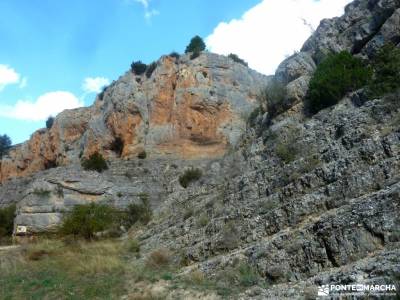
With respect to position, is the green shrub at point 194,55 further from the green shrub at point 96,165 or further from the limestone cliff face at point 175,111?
the green shrub at point 96,165

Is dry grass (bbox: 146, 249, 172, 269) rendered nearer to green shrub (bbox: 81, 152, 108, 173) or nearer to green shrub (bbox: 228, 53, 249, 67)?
green shrub (bbox: 81, 152, 108, 173)

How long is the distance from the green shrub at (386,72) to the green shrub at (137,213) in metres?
15.5

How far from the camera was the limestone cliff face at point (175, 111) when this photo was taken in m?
48.4

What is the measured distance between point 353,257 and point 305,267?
45.2 inches

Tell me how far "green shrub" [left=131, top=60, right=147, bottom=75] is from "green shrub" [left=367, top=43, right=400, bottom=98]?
3871 cm

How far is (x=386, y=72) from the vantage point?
19.8 metres

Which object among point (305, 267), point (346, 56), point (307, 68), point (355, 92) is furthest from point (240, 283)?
point (307, 68)

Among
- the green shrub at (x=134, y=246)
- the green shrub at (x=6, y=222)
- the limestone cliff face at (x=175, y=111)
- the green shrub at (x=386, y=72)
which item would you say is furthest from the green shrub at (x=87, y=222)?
the limestone cliff face at (x=175, y=111)

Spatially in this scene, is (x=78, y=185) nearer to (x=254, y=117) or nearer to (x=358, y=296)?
(x=254, y=117)

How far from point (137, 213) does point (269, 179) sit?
16307 millimetres

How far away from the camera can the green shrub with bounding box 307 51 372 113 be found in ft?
74.6

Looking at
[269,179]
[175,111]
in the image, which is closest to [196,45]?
[175,111]
